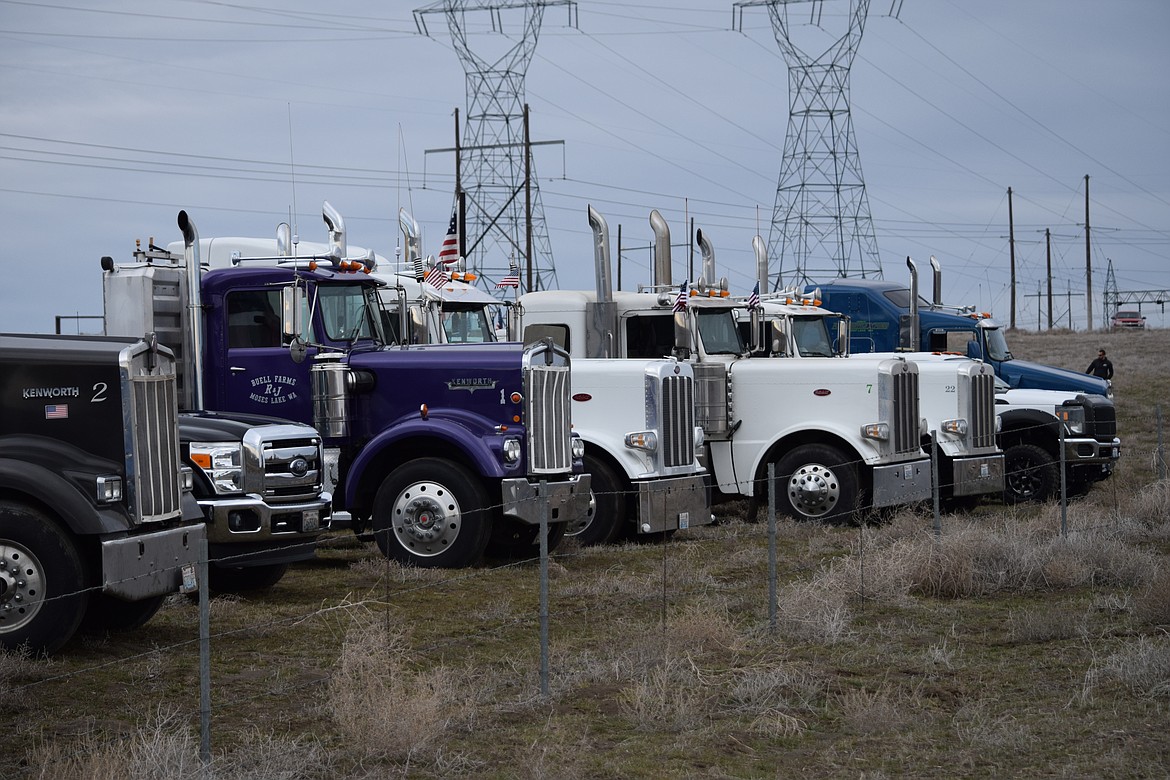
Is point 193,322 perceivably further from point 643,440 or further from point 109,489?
point 643,440

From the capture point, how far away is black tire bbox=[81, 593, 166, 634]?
992 cm

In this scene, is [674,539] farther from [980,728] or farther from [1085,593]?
[980,728]


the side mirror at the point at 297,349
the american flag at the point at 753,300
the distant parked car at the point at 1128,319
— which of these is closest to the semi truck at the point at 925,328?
the american flag at the point at 753,300

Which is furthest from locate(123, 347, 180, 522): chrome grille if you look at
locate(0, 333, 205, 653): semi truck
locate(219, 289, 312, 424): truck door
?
locate(219, 289, 312, 424): truck door

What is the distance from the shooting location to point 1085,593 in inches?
458

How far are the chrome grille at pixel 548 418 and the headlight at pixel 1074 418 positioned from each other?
9198mm

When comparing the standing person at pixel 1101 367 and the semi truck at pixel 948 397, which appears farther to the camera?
the standing person at pixel 1101 367

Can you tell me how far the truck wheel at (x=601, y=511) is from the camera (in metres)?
14.7

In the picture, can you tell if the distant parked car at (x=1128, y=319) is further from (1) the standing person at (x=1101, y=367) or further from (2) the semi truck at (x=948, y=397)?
(2) the semi truck at (x=948, y=397)

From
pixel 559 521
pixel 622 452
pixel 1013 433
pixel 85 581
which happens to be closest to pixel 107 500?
pixel 85 581

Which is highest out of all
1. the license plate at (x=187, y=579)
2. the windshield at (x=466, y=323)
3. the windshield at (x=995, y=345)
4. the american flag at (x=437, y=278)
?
the american flag at (x=437, y=278)

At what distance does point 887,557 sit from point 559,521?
3.07m

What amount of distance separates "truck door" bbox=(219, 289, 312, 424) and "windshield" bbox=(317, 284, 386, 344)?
0.43 m

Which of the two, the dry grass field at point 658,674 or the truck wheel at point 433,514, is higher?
the truck wheel at point 433,514
